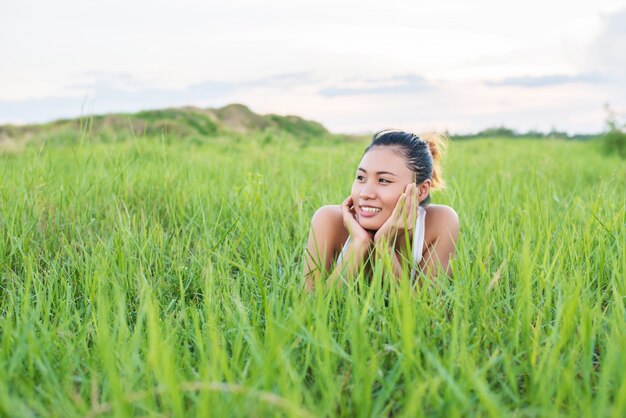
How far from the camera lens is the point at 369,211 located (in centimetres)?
249

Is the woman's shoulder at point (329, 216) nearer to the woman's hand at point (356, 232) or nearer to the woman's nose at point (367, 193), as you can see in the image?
the woman's hand at point (356, 232)

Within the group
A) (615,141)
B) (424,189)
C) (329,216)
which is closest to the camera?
(329,216)

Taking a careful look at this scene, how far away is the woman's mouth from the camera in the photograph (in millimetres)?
2486

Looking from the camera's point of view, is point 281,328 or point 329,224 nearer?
point 281,328

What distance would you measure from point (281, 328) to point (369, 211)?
3.37ft

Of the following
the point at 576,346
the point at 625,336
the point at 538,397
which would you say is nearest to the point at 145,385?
the point at 538,397

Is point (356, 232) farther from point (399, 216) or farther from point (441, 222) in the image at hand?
point (441, 222)

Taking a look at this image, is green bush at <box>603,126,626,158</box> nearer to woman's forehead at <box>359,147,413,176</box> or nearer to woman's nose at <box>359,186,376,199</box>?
woman's forehead at <box>359,147,413,176</box>

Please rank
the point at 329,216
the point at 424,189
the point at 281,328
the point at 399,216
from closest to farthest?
the point at 281,328 < the point at 399,216 < the point at 329,216 < the point at 424,189

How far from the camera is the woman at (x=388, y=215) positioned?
7.98ft

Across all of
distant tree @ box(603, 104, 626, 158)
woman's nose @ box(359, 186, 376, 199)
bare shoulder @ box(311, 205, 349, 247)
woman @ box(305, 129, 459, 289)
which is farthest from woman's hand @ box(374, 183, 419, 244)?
distant tree @ box(603, 104, 626, 158)

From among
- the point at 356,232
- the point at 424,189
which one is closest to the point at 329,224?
the point at 356,232

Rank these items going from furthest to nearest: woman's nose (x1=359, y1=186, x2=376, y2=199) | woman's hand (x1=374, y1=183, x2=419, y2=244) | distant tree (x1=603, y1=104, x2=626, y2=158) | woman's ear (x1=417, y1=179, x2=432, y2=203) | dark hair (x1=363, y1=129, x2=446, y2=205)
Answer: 1. distant tree (x1=603, y1=104, x2=626, y2=158)
2. woman's ear (x1=417, y1=179, x2=432, y2=203)
3. dark hair (x1=363, y1=129, x2=446, y2=205)
4. woman's nose (x1=359, y1=186, x2=376, y2=199)
5. woman's hand (x1=374, y1=183, x2=419, y2=244)

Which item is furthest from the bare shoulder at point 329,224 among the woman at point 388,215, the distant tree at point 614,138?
the distant tree at point 614,138
